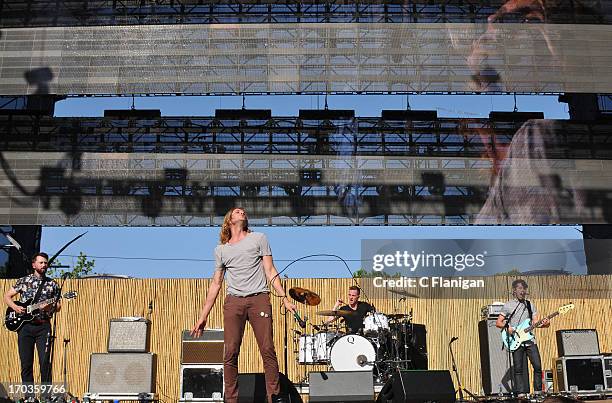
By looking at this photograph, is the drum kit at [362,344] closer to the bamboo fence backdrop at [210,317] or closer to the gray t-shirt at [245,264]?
the bamboo fence backdrop at [210,317]

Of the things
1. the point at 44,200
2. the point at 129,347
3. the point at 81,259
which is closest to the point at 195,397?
the point at 129,347

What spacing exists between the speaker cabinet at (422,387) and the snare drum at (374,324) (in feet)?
8.32

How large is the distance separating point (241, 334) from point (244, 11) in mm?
8419

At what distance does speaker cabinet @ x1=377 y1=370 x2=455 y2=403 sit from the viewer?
5.64 metres

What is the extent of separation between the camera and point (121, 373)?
29.5ft

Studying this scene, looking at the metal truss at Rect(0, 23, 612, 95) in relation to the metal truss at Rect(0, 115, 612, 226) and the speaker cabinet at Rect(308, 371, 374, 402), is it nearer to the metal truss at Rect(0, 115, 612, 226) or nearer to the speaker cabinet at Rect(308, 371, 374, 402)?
the metal truss at Rect(0, 115, 612, 226)

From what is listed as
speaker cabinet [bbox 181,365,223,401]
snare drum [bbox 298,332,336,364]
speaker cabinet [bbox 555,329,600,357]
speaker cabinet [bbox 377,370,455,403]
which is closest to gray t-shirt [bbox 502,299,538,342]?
speaker cabinet [bbox 555,329,600,357]

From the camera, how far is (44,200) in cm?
1157

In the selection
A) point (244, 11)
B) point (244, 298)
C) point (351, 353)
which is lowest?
point (351, 353)

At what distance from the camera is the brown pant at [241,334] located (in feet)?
16.8

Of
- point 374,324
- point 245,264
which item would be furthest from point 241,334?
point 374,324

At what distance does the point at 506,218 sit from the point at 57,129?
24.2 ft

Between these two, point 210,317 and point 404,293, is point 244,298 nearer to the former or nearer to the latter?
point 210,317

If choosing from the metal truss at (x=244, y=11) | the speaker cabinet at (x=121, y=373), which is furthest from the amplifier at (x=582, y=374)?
the metal truss at (x=244, y=11)
